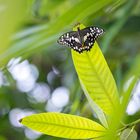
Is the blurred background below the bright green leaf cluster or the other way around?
the other way around

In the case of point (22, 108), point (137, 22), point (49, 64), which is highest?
point (49, 64)

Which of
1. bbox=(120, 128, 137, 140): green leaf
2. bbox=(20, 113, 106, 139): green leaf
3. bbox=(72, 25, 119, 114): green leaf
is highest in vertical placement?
bbox=(72, 25, 119, 114): green leaf

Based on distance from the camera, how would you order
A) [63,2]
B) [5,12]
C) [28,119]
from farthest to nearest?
[63,2]
[28,119]
[5,12]

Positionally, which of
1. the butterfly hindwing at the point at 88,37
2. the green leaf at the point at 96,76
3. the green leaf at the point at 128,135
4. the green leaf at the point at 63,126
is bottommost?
the green leaf at the point at 128,135

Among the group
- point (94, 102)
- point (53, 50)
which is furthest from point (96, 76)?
point (53, 50)

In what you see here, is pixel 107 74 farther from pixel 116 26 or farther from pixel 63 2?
pixel 63 2

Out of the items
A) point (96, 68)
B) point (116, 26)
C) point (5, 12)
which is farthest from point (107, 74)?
point (116, 26)
